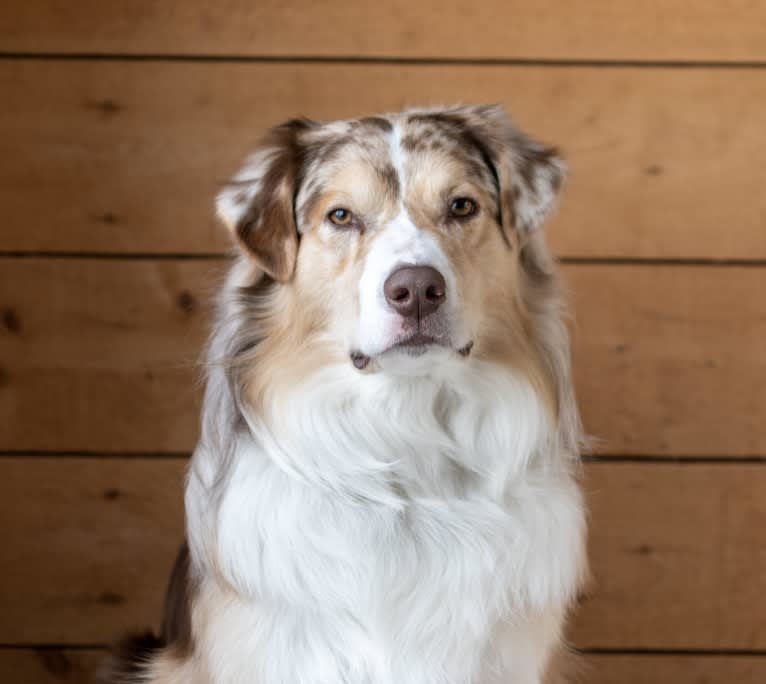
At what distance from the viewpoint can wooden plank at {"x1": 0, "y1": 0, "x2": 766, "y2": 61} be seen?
224 centimetres

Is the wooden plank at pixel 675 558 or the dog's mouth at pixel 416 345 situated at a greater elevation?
the dog's mouth at pixel 416 345

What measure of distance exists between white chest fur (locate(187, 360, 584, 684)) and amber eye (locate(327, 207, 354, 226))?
216 mm

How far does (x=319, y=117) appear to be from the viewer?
2.26 metres

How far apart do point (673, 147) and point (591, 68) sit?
0.68 feet

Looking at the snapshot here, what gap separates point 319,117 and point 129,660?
1001 millimetres

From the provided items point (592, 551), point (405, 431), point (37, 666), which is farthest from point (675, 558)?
point (37, 666)

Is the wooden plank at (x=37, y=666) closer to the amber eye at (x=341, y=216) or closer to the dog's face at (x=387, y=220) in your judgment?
the dog's face at (x=387, y=220)

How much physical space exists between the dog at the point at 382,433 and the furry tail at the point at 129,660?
0.65 feet

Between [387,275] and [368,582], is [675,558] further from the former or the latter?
[387,275]

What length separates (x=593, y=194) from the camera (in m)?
2.28

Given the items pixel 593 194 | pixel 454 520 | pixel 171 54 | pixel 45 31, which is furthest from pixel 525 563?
pixel 45 31

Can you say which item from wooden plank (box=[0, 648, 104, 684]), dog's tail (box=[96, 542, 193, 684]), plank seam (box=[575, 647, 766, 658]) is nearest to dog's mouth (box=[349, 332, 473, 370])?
dog's tail (box=[96, 542, 193, 684])

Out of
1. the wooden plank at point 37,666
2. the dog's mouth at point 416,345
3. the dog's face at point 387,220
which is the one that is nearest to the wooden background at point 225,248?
the wooden plank at point 37,666

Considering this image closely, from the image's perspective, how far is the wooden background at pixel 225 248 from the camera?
225 centimetres
